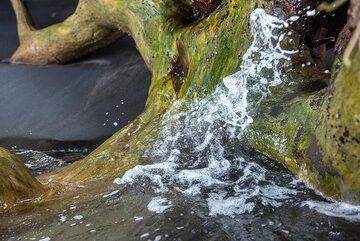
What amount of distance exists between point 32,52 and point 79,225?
15.8 feet

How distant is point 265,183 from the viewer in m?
2.77

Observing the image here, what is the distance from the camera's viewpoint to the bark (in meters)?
2.35

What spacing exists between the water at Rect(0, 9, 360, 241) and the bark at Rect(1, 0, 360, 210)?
0.09 meters

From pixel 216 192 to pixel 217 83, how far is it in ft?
3.72

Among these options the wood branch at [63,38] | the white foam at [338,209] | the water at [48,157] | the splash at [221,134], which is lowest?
the water at [48,157]

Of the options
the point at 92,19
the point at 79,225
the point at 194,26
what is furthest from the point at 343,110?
the point at 92,19

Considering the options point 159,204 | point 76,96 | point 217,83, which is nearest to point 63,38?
point 76,96

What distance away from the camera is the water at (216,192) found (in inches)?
92.1

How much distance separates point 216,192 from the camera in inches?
109

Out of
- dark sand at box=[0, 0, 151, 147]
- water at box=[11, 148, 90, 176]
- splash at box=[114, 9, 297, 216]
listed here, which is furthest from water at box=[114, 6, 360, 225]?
dark sand at box=[0, 0, 151, 147]

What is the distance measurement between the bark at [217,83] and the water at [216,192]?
94 millimetres

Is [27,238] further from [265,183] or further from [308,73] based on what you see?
[308,73]

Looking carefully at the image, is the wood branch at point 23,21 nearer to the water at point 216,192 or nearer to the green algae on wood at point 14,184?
the water at point 216,192

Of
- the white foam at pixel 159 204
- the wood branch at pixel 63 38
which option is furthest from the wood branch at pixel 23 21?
the white foam at pixel 159 204
